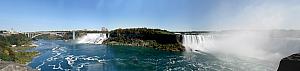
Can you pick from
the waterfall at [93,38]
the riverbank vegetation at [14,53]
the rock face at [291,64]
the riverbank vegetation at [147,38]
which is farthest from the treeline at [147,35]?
the rock face at [291,64]

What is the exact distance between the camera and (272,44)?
58.1 metres

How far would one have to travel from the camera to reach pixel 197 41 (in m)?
80.4

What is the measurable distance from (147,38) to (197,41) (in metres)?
20.6

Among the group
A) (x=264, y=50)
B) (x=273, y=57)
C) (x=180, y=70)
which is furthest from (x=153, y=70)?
(x=264, y=50)

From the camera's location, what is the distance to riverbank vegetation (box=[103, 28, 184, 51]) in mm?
80375

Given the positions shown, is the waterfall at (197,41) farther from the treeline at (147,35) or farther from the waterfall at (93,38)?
the waterfall at (93,38)

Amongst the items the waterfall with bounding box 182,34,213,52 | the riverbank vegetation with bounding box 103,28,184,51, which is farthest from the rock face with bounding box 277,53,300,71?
the waterfall with bounding box 182,34,213,52

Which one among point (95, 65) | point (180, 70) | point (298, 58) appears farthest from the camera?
point (95, 65)

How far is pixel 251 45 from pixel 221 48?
26.7 ft

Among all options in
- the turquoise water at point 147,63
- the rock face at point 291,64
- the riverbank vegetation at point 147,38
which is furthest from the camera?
the riverbank vegetation at point 147,38

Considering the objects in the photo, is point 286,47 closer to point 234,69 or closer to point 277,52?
point 277,52

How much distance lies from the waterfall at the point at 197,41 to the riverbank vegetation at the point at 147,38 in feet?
8.44

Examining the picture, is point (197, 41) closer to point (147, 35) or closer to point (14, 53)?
point (147, 35)

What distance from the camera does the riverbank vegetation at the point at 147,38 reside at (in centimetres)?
8038
